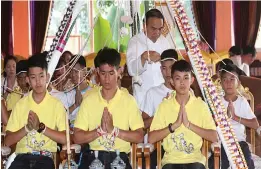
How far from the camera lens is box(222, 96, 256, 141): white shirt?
383cm

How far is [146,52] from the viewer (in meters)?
3.84

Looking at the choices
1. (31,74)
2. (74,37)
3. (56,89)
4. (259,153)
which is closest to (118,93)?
(31,74)

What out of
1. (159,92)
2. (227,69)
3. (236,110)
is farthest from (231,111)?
(159,92)

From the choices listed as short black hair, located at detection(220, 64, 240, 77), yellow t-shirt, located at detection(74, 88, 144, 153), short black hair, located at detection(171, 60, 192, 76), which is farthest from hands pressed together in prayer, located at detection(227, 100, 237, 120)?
yellow t-shirt, located at detection(74, 88, 144, 153)

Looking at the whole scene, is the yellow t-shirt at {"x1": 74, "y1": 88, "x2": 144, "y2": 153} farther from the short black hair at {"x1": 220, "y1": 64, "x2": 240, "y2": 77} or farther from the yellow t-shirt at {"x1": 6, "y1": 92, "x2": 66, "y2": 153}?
the short black hair at {"x1": 220, "y1": 64, "x2": 240, "y2": 77}

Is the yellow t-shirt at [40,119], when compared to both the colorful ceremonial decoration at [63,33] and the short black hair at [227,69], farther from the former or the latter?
the short black hair at [227,69]

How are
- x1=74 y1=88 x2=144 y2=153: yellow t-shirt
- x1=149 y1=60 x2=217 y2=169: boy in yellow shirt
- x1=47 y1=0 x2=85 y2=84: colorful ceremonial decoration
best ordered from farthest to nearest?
x1=47 y1=0 x2=85 y2=84: colorful ceremonial decoration < x1=74 y1=88 x2=144 y2=153: yellow t-shirt < x1=149 y1=60 x2=217 y2=169: boy in yellow shirt

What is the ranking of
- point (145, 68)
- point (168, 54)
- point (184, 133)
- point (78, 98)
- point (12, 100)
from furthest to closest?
point (12, 100) < point (78, 98) < point (145, 68) < point (168, 54) < point (184, 133)

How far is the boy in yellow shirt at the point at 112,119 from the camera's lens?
10.6ft

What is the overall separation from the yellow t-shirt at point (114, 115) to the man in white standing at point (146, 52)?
0.60m

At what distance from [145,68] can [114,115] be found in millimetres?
757

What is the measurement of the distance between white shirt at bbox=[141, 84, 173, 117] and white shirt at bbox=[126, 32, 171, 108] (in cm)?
19

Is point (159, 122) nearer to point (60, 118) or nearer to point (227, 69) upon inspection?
point (60, 118)

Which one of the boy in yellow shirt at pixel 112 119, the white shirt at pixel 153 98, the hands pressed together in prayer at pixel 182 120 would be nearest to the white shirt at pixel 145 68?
the white shirt at pixel 153 98
